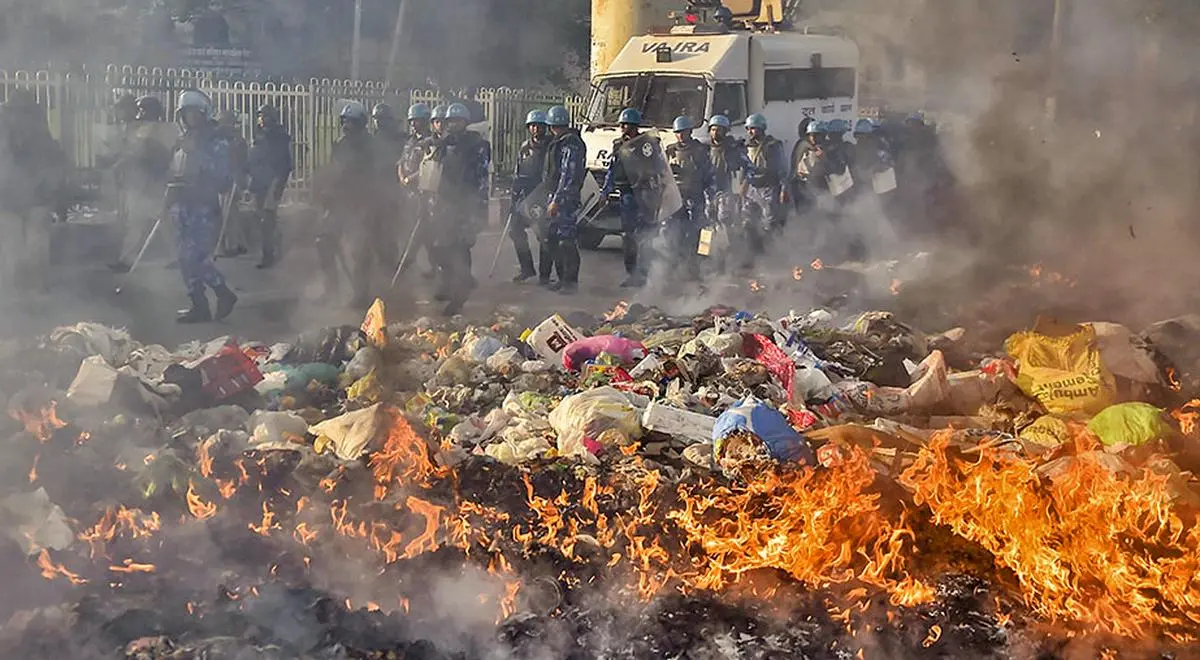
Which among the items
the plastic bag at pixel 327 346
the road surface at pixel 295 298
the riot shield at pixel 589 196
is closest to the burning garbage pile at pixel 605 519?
the plastic bag at pixel 327 346

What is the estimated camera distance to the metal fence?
1200cm

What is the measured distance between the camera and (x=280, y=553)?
3949mm

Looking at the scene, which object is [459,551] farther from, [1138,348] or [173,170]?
[173,170]

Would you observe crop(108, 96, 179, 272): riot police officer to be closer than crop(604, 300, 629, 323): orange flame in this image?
No

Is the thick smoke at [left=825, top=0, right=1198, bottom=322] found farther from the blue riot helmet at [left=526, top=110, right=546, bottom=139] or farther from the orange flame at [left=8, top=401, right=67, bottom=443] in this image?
the orange flame at [left=8, top=401, right=67, bottom=443]

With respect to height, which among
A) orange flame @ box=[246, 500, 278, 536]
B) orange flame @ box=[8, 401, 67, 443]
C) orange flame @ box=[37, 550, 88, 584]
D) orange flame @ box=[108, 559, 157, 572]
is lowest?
orange flame @ box=[108, 559, 157, 572]

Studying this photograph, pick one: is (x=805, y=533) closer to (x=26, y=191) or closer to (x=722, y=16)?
(x=26, y=191)

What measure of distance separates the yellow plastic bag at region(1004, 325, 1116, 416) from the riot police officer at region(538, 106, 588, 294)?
4.73m

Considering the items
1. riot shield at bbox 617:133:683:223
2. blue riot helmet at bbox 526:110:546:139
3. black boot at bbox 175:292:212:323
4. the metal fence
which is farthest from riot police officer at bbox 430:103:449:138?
the metal fence

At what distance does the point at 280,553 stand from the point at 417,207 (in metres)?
5.35

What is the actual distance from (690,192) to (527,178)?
5.16 feet

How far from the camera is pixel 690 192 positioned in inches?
413

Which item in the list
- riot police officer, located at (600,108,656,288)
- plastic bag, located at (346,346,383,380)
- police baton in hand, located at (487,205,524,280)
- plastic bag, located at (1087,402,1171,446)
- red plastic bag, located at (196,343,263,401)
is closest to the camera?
plastic bag, located at (1087,402,1171,446)

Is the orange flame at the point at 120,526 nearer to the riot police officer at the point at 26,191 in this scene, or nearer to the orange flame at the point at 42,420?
the orange flame at the point at 42,420
